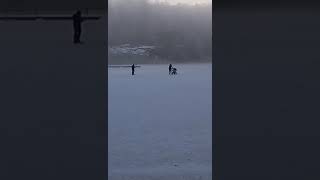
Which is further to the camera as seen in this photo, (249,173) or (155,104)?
(155,104)

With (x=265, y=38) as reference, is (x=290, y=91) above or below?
below

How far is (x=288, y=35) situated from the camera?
4.08 m
